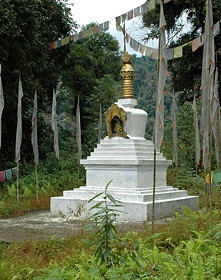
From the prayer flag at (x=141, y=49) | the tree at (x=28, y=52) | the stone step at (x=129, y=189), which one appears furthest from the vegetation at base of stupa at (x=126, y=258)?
the tree at (x=28, y=52)

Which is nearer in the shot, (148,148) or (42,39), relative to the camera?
(148,148)

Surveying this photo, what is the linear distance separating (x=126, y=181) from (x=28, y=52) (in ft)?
29.2

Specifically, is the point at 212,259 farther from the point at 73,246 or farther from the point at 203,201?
the point at 203,201

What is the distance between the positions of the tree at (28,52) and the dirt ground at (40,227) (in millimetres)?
7342

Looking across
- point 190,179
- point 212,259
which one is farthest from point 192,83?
point 212,259

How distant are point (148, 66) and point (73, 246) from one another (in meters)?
44.6

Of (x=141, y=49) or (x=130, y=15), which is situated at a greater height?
(x=130, y=15)

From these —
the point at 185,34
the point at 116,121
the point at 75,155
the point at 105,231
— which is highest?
the point at 185,34

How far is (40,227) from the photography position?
9.34 meters

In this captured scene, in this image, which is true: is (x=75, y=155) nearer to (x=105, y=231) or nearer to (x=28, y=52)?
(x=28, y=52)

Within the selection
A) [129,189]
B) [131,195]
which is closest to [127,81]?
[129,189]

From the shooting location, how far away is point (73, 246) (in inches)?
276

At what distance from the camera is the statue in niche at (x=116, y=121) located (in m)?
11.6

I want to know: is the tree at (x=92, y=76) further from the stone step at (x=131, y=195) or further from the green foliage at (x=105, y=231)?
the green foliage at (x=105, y=231)
